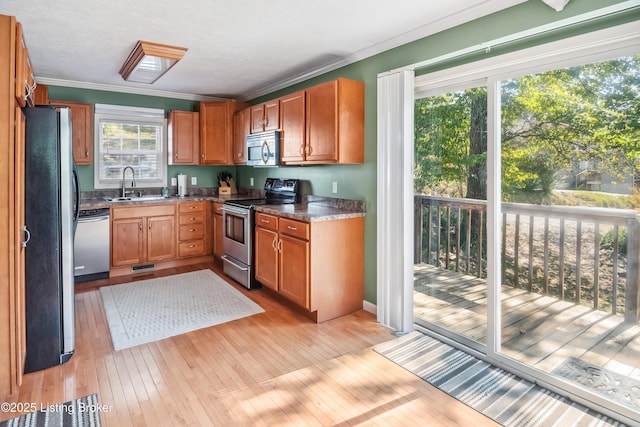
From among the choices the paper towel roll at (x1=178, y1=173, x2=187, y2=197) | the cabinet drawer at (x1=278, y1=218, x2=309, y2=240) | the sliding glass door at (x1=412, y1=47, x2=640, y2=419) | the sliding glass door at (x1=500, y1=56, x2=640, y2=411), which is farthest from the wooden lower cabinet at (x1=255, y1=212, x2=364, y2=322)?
the paper towel roll at (x1=178, y1=173, x2=187, y2=197)

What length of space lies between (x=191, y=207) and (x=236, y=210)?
1200mm

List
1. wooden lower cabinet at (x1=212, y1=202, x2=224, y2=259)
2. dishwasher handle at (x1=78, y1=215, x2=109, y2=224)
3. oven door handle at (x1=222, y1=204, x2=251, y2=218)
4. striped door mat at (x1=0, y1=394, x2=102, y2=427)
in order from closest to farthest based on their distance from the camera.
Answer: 1. striped door mat at (x1=0, y1=394, x2=102, y2=427)
2. oven door handle at (x1=222, y1=204, x2=251, y2=218)
3. dishwasher handle at (x1=78, y1=215, x2=109, y2=224)
4. wooden lower cabinet at (x1=212, y1=202, x2=224, y2=259)

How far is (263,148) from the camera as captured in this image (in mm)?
4395

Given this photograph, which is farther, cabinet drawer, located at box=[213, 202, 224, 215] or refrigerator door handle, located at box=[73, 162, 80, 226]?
cabinet drawer, located at box=[213, 202, 224, 215]

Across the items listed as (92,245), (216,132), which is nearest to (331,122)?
(216,132)

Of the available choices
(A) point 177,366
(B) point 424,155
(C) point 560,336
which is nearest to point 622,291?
(C) point 560,336

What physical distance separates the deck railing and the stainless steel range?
186 centimetres

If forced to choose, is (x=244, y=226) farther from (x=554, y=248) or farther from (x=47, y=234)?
(x=554, y=248)

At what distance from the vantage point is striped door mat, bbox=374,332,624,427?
2010 mm

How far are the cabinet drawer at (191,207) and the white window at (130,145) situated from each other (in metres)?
0.69

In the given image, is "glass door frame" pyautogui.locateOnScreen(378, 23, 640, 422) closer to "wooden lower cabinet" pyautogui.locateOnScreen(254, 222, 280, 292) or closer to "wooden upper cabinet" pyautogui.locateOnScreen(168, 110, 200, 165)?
"wooden lower cabinet" pyautogui.locateOnScreen(254, 222, 280, 292)

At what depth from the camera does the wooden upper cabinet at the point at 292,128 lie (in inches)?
148

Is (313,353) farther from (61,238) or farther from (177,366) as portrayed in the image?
(61,238)

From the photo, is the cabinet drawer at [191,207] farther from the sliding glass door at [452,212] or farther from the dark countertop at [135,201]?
the sliding glass door at [452,212]
